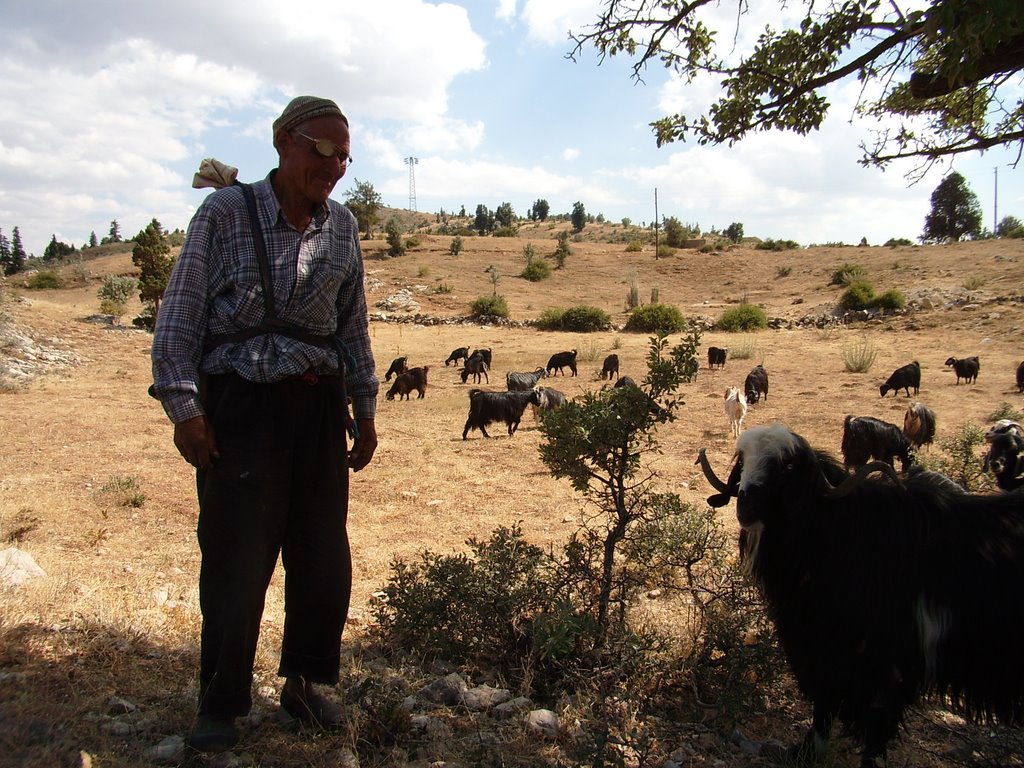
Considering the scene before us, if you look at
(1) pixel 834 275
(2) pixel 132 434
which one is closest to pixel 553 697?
(2) pixel 132 434

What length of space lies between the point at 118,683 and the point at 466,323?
31284 millimetres

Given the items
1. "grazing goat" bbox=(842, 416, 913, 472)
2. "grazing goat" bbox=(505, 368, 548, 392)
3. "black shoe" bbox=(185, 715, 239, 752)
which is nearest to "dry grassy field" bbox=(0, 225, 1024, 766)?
"black shoe" bbox=(185, 715, 239, 752)

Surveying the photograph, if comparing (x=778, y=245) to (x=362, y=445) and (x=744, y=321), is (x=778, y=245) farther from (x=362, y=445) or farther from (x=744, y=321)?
(x=362, y=445)

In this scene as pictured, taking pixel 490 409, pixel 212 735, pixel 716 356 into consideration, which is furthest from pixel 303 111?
pixel 716 356

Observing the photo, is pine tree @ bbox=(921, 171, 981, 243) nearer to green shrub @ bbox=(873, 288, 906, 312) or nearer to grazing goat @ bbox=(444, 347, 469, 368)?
green shrub @ bbox=(873, 288, 906, 312)

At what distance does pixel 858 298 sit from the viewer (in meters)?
28.6

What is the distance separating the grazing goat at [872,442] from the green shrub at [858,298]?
75.1ft

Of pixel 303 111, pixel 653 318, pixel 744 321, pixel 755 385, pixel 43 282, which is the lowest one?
pixel 755 385

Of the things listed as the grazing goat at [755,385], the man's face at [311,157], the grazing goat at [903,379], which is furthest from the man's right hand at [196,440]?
the grazing goat at [903,379]

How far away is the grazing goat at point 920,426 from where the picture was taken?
9211 mm

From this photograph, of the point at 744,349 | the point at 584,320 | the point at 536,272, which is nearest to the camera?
the point at 744,349

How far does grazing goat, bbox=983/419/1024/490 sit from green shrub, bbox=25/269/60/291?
54.6 m

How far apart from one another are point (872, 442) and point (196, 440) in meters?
8.35

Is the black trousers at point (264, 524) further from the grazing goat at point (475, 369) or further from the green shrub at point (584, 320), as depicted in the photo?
the green shrub at point (584, 320)
